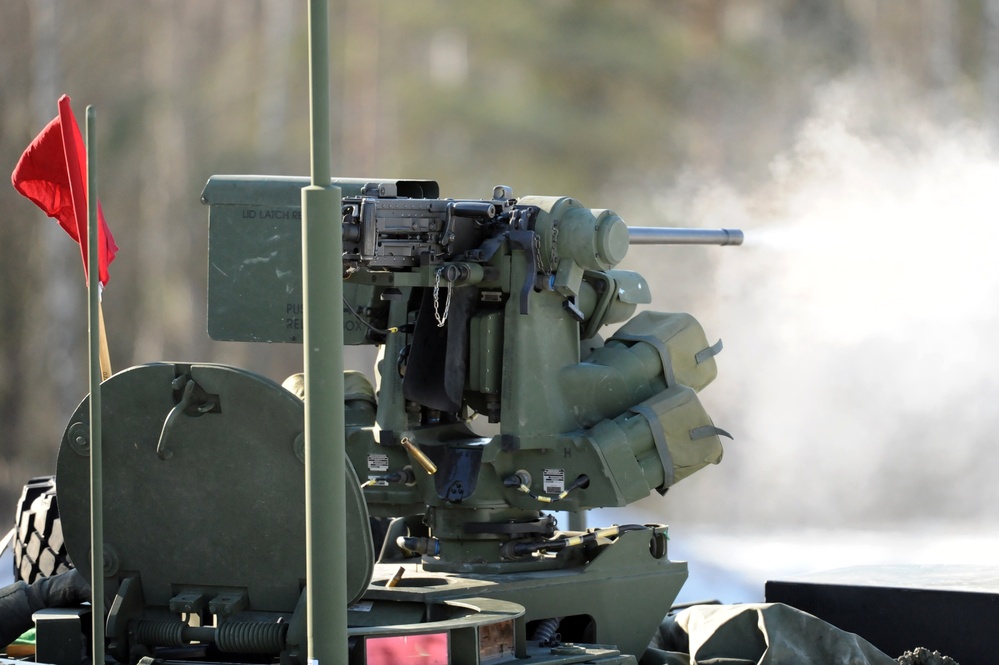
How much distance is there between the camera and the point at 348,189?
6285 millimetres

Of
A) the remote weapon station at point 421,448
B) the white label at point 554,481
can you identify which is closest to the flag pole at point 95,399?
the remote weapon station at point 421,448

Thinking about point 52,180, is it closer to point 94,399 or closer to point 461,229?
point 461,229

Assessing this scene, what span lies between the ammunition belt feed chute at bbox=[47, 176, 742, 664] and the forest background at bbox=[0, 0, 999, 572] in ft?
15.5

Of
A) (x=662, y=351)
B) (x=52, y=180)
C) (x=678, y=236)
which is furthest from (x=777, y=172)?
(x=52, y=180)

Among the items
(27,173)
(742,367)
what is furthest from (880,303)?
(27,173)

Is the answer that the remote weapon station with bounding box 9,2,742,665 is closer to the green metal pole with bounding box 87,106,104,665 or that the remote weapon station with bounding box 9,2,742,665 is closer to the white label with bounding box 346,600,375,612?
the white label with bounding box 346,600,375,612

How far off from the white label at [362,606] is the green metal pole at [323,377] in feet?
4.34

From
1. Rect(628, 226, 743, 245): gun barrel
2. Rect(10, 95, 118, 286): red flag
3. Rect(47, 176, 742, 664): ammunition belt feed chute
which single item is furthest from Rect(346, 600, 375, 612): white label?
Rect(628, 226, 743, 245): gun barrel

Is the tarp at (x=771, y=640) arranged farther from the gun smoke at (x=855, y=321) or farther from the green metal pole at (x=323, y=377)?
the gun smoke at (x=855, y=321)

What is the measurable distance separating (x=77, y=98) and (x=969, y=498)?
7299 mm

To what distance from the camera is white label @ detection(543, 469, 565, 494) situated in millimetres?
6031

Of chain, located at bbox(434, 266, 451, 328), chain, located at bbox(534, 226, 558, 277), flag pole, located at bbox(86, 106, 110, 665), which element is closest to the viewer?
flag pole, located at bbox(86, 106, 110, 665)

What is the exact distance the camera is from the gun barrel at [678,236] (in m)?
7.21

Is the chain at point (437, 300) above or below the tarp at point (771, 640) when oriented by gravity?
above
